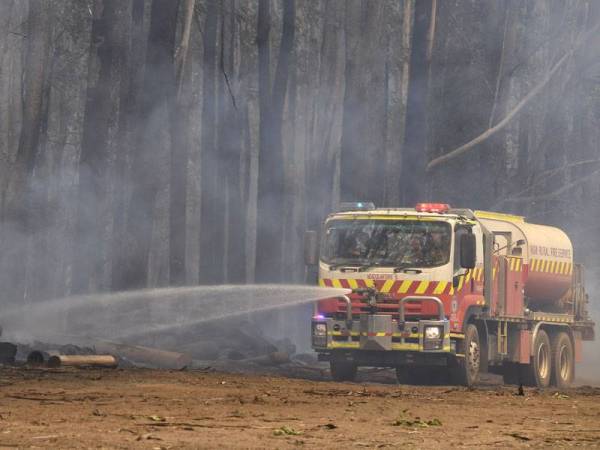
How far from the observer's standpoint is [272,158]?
98.7 feet

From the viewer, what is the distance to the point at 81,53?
3002 cm

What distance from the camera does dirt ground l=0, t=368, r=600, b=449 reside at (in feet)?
38.8

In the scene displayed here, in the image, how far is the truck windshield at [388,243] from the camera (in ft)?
67.2

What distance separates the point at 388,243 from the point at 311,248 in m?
1.16

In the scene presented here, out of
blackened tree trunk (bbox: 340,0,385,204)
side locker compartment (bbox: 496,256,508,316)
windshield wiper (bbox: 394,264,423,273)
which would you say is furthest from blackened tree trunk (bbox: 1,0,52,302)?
side locker compartment (bbox: 496,256,508,316)

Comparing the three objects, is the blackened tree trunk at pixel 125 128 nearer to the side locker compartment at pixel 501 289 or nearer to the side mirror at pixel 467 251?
the side locker compartment at pixel 501 289

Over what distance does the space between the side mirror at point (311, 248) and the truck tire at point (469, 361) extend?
251 cm

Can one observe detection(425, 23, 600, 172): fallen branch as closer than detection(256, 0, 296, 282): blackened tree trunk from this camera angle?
No

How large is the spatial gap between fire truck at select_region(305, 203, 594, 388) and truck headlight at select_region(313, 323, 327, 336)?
15mm

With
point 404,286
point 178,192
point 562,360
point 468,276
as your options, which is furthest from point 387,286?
point 178,192

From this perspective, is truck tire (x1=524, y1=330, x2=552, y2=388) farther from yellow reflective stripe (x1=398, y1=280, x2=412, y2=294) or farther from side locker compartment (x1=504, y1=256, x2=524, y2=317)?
yellow reflective stripe (x1=398, y1=280, x2=412, y2=294)

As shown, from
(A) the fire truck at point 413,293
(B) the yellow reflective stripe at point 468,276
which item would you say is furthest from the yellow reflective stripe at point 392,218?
(B) the yellow reflective stripe at point 468,276

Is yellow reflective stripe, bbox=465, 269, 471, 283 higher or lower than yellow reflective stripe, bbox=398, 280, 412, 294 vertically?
higher

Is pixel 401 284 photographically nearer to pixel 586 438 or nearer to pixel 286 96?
pixel 586 438
